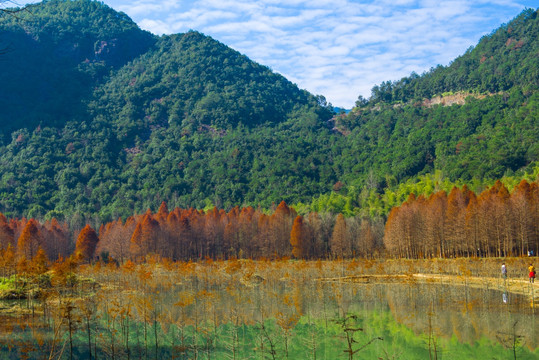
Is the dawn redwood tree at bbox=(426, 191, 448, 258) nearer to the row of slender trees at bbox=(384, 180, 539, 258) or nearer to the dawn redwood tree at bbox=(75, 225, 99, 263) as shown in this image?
the row of slender trees at bbox=(384, 180, 539, 258)

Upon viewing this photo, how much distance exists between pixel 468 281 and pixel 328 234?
A: 50237 mm

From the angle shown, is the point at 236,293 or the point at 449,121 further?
the point at 449,121

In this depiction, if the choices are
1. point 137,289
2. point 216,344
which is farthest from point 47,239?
point 216,344

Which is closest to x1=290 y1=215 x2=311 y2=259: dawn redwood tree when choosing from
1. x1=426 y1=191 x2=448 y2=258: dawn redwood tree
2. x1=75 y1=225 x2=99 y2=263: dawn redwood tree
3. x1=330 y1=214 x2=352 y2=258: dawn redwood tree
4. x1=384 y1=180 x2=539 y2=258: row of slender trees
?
x1=330 y1=214 x2=352 y2=258: dawn redwood tree

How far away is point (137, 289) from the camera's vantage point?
48.8 metres

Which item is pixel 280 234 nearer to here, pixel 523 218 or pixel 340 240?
pixel 340 240

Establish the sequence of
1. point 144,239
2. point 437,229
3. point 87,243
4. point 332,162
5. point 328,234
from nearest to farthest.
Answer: point 437,229
point 144,239
point 87,243
point 328,234
point 332,162

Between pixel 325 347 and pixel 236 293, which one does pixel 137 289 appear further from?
pixel 325 347

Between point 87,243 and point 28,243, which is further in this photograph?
point 87,243

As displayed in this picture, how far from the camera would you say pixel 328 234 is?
318 feet

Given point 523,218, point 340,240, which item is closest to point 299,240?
point 340,240

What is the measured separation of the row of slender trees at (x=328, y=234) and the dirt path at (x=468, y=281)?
18.3m

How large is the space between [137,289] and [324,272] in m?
24.6

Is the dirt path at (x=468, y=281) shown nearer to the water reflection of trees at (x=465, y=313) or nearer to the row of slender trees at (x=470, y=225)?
the water reflection of trees at (x=465, y=313)
